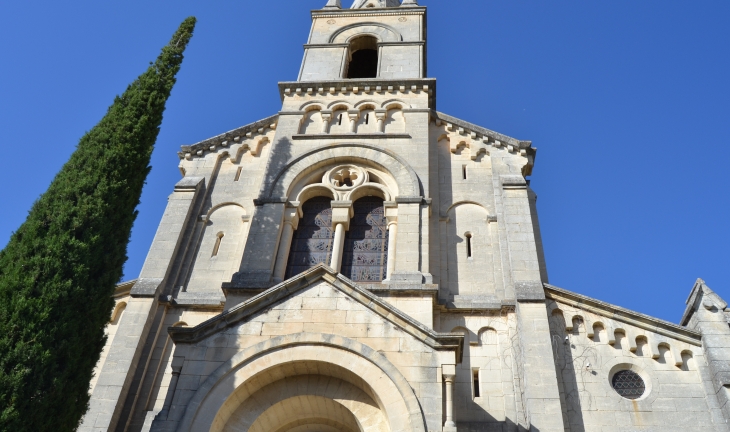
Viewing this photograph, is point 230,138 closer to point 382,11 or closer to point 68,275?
point 382,11

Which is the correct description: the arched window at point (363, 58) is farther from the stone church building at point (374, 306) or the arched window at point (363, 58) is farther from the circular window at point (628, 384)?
the circular window at point (628, 384)

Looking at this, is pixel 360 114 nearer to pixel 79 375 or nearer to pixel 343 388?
pixel 343 388

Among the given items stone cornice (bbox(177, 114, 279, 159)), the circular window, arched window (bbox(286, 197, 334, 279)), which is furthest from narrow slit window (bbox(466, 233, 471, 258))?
stone cornice (bbox(177, 114, 279, 159))

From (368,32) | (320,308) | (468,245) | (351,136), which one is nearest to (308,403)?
(320,308)

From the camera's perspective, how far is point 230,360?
12.3 metres

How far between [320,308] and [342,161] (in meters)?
7.35

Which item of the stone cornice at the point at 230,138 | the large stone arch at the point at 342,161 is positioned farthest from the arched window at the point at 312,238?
the stone cornice at the point at 230,138

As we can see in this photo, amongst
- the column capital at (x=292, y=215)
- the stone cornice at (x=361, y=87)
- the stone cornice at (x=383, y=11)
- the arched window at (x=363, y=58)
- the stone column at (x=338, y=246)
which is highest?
the stone cornice at (x=383, y=11)

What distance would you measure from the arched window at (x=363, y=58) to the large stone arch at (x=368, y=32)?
9.1 inches

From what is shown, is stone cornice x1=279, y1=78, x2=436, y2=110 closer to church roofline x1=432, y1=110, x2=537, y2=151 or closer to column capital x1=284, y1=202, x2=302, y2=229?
church roofline x1=432, y1=110, x2=537, y2=151

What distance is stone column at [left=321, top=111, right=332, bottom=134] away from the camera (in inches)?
798

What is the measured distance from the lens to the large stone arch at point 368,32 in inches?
957

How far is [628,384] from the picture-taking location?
1423 cm

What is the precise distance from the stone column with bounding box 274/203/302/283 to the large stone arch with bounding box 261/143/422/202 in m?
0.46
